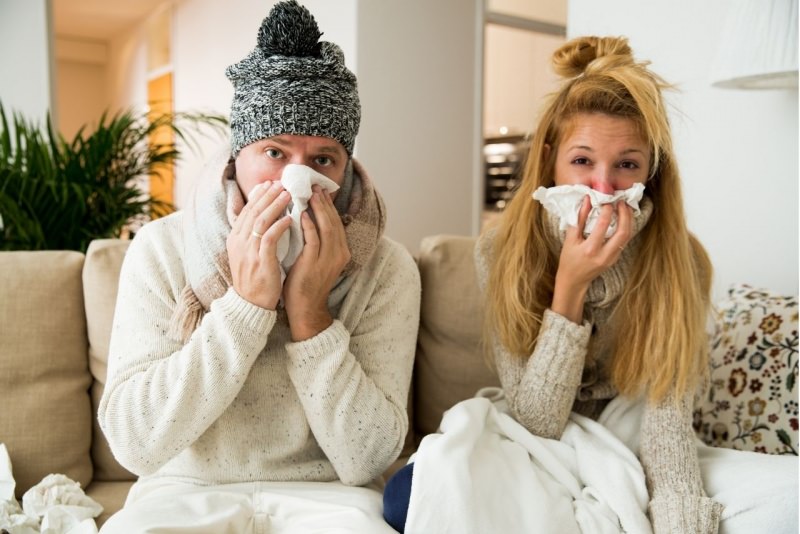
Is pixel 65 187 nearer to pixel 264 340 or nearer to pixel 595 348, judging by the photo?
pixel 264 340

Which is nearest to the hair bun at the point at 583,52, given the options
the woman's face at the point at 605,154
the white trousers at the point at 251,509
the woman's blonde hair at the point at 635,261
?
the woman's blonde hair at the point at 635,261

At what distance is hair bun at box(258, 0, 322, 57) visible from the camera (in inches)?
41.9

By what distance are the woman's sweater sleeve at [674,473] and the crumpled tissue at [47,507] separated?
0.90 m

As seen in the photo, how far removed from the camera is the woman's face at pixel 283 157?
108 cm

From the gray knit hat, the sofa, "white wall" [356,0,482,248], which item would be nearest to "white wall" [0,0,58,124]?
"white wall" [356,0,482,248]

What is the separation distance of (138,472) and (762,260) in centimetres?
158

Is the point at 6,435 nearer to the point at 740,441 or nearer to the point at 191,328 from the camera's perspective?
the point at 191,328

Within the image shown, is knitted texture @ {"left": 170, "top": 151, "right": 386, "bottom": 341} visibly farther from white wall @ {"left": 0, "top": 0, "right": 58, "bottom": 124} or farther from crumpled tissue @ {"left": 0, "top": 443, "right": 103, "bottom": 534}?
white wall @ {"left": 0, "top": 0, "right": 58, "bottom": 124}

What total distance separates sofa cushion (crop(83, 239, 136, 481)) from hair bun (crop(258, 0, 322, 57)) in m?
0.60

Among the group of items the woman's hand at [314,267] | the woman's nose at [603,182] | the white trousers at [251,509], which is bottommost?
the white trousers at [251,509]

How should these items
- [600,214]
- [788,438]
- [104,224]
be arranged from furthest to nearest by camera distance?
[104,224] < [788,438] < [600,214]

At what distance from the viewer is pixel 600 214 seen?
1.21m

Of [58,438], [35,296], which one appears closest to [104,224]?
[35,296]

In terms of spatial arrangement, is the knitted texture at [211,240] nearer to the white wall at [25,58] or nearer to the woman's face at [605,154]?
the woman's face at [605,154]
